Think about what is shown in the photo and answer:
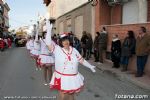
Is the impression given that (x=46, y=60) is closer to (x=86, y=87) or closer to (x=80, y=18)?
(x=86, y=87)

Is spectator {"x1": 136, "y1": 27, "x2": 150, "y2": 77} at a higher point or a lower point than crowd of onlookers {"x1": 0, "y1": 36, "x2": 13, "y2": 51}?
higher

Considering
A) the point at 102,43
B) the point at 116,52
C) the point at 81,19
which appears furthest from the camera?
the point at 81,19

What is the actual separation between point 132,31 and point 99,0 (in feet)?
29.3

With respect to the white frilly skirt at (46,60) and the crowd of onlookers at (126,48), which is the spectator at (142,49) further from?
the white frilly skirt at (46,60)

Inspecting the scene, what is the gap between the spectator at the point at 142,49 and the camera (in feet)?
45.1

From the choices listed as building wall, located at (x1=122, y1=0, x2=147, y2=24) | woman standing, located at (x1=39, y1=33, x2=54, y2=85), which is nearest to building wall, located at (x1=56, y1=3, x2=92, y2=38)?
building wall, located at (x1=122, y1=0, x2=147, y2=24)

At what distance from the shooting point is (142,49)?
13.7 meters

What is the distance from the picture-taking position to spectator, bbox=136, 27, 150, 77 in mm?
13742

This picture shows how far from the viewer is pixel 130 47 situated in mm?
15258

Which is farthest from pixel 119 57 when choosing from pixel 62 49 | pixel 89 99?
pixel 62 49

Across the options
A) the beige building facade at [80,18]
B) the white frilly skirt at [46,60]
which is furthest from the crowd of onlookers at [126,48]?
the beige building facade at [80,18]

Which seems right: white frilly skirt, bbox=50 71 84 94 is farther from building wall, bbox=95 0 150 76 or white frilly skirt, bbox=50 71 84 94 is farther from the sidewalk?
building wall, bbox=95 0 150 76

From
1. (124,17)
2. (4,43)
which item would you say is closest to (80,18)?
(124,17)

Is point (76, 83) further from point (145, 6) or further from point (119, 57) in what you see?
point (145, 6)
